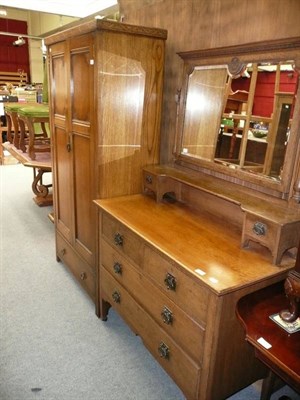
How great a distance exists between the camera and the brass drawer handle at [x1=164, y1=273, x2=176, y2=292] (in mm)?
1382

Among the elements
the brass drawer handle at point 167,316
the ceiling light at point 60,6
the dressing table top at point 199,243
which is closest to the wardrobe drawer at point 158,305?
the brass drawer handle at point 167,316

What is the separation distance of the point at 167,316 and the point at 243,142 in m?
0.92

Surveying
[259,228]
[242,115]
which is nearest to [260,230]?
[259,228]

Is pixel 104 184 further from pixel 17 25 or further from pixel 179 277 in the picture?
pixel 17 25

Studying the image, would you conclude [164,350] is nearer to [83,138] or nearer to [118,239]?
[118,239]

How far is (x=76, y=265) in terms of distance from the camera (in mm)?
2475

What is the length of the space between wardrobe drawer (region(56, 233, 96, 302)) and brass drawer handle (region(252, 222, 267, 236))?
1.25 m

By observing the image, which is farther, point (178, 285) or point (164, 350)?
point (164, 350)

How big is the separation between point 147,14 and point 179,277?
1.80 m

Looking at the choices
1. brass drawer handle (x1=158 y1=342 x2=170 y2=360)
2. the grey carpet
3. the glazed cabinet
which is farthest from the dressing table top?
the grey carpet

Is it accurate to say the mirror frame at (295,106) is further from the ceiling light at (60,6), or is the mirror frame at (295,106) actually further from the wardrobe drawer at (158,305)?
the ceiling light at (60,6)

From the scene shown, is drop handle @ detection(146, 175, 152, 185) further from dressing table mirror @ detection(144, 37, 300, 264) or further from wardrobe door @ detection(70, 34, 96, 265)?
wardrobe door @ detection(70, 34, 96, 265)

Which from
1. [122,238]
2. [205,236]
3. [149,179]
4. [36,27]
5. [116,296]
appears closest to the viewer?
[205,236]

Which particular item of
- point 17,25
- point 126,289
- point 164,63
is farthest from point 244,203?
point 17,25
